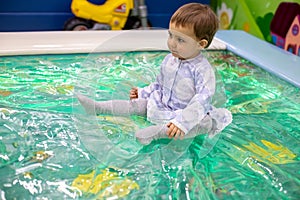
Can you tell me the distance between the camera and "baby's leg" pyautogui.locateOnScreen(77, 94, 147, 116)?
115cm

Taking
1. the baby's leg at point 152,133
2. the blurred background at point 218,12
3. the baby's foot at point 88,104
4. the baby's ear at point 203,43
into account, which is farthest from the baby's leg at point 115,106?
the blurred background at point 218,12

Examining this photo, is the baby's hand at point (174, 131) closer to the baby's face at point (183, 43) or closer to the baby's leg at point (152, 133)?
the baby's leg at point (152, 133)

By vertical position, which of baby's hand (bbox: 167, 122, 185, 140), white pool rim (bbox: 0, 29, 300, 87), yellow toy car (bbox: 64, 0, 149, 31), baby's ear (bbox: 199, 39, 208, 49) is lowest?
yellow toy car (bbox: 64, 0, 149, 31)

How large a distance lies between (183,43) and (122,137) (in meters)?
0.31

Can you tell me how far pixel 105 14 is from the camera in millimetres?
2469

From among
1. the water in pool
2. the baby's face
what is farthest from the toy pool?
the baby's face

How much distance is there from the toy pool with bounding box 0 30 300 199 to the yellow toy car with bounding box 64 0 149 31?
0.73 meters

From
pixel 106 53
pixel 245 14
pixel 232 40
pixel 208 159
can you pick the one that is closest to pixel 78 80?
pixel 106 53

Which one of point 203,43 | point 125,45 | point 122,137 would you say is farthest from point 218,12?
point 122,137

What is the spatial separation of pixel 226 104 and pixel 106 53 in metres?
0.51

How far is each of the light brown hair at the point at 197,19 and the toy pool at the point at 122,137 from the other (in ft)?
0.97

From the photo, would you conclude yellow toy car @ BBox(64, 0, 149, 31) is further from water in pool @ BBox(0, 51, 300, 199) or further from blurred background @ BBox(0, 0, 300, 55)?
water in pool @ BBox(0, 51, 300, 199)

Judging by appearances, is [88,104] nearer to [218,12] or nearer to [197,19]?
[197,19]

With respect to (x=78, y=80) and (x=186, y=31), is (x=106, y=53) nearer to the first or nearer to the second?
(x=78, y=80)
